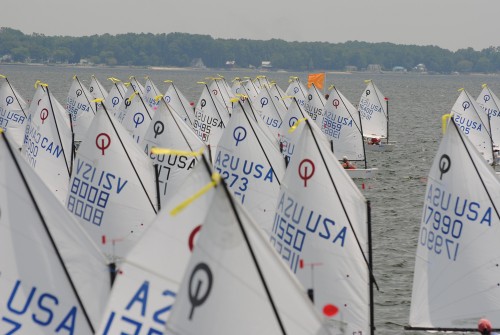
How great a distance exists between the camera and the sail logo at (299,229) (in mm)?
22062

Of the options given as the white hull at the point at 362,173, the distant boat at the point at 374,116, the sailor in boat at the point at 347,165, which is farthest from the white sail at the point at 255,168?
the distant boat at the point at 374,116

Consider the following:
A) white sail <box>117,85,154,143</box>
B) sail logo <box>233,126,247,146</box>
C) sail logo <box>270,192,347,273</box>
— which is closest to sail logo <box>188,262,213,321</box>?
sail logo <box>270,192,347,273</box>

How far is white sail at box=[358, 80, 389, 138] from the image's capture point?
76000 millimetres

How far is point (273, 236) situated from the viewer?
2292 centimetres

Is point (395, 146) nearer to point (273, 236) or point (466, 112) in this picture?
point (466, 112)

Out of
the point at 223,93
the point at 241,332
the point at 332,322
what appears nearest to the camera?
the point at 241,332

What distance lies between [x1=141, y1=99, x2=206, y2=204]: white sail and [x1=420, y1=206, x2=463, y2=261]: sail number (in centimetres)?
1154

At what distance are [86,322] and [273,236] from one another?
22.9ft

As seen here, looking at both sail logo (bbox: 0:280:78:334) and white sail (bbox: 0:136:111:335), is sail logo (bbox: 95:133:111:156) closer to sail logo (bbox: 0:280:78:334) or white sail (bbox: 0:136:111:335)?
white sail (bbox: 0:136:111:335)

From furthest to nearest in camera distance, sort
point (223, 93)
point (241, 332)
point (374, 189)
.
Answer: point (223, 93), point (374, 189), point (241, 332)

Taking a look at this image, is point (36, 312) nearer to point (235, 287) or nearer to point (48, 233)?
point (48, 233)

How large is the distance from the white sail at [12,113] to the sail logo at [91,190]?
1303 inches

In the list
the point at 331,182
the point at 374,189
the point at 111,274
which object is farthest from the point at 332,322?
the point at 374,189

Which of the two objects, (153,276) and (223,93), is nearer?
(153,276)
